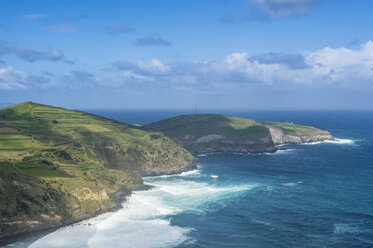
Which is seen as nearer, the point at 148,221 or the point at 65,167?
the point at 148,221

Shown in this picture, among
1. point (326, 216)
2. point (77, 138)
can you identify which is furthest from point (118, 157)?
point (326, 216)

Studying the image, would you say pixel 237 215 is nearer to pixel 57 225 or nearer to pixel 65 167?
pixel 57 225

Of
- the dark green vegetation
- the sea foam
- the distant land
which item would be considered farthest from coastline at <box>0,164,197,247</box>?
the sea foam

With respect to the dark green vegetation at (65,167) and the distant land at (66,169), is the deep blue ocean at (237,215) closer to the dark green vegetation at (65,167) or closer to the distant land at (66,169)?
the distant land at (66,169)

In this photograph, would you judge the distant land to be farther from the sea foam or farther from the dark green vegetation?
the sea foam

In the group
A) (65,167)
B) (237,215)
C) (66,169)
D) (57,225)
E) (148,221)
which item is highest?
(65,167)

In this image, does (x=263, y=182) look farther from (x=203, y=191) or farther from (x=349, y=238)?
(x=349, y=238)

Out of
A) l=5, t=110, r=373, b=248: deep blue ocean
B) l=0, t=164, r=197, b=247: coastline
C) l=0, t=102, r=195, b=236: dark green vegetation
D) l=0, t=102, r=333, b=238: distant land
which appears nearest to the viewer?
l=0, t=164, r=197, b=247: coastline

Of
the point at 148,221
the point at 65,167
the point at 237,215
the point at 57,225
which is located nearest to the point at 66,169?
the point at 65,167
